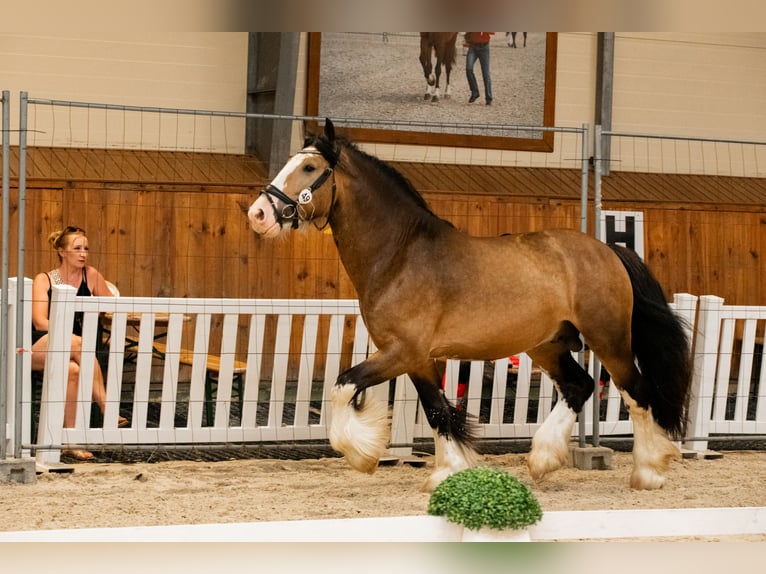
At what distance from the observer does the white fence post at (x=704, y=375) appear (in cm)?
663

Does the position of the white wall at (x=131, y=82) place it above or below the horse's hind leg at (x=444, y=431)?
above

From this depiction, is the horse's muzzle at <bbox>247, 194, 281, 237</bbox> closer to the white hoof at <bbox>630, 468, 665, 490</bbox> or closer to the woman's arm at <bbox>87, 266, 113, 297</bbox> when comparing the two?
the woman's arm at <bbox>87, 266, 113, 297</bbox>

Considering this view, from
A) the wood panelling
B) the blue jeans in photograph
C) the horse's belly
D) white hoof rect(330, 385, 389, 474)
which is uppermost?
the blue jeans in photograph

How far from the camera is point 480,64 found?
10.4m

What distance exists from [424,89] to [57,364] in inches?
225

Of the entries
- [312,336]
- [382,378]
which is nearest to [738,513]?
[382,378]

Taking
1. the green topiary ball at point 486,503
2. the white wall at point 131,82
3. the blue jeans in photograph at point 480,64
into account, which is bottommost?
the green topiary ball at point 486,503

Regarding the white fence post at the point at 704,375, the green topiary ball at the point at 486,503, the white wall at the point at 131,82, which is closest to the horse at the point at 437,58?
the white wall at the point at 131,82

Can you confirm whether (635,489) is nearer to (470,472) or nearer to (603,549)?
(470,472)

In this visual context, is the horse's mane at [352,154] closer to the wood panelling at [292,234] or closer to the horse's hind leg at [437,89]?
the wood panelling at [292,234]

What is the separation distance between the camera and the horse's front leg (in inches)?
187

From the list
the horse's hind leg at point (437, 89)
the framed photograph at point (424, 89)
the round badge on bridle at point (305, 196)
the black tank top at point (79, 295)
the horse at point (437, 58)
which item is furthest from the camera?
the horse's hind leg at point (437, 89)

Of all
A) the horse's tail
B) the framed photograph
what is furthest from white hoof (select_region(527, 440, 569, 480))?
the framed photograph

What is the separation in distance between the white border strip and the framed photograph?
701cm
